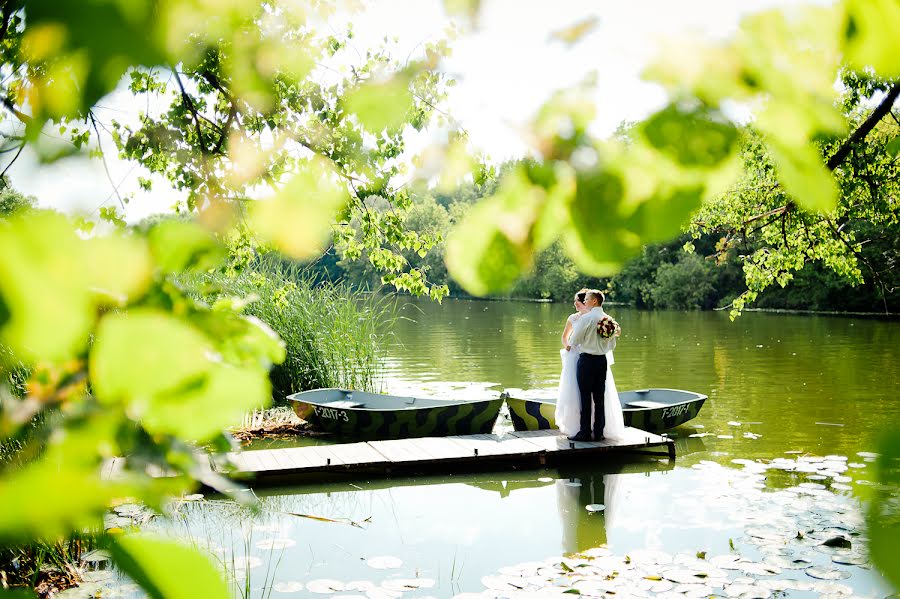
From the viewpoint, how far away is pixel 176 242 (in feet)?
1.47

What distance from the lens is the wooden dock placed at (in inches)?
296

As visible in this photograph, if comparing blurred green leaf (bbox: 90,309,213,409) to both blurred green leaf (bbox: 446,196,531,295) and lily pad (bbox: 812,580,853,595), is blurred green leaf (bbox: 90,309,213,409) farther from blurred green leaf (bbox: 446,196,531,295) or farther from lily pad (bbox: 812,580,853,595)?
lily pad (bbox: 812,580,853,595)

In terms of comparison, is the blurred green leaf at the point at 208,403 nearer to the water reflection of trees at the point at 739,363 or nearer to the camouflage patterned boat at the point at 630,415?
the camouflage patterned boat at the point at 630,415

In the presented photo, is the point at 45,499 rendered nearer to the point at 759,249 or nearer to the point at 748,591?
the point at 748,591

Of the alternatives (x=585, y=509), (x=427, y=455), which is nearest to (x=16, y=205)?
(x=585, y=509)

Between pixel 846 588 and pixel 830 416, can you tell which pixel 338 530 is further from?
pixel 830 416

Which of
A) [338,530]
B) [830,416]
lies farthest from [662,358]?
[338,530]

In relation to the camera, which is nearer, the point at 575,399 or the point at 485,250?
the point at 485,250

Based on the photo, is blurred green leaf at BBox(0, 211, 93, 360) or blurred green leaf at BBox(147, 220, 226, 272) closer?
blurred green leaf at BBox(0, 211, 93, 360)

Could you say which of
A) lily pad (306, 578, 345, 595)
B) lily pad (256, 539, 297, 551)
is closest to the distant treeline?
lily pad (256, 539, 297, 551)

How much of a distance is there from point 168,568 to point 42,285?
0.15 meters

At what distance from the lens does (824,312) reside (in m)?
38.4

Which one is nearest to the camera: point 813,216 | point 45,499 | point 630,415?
point 45,499

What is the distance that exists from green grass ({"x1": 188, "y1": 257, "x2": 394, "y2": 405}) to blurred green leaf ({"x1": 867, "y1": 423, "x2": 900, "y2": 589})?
10.6 meters
